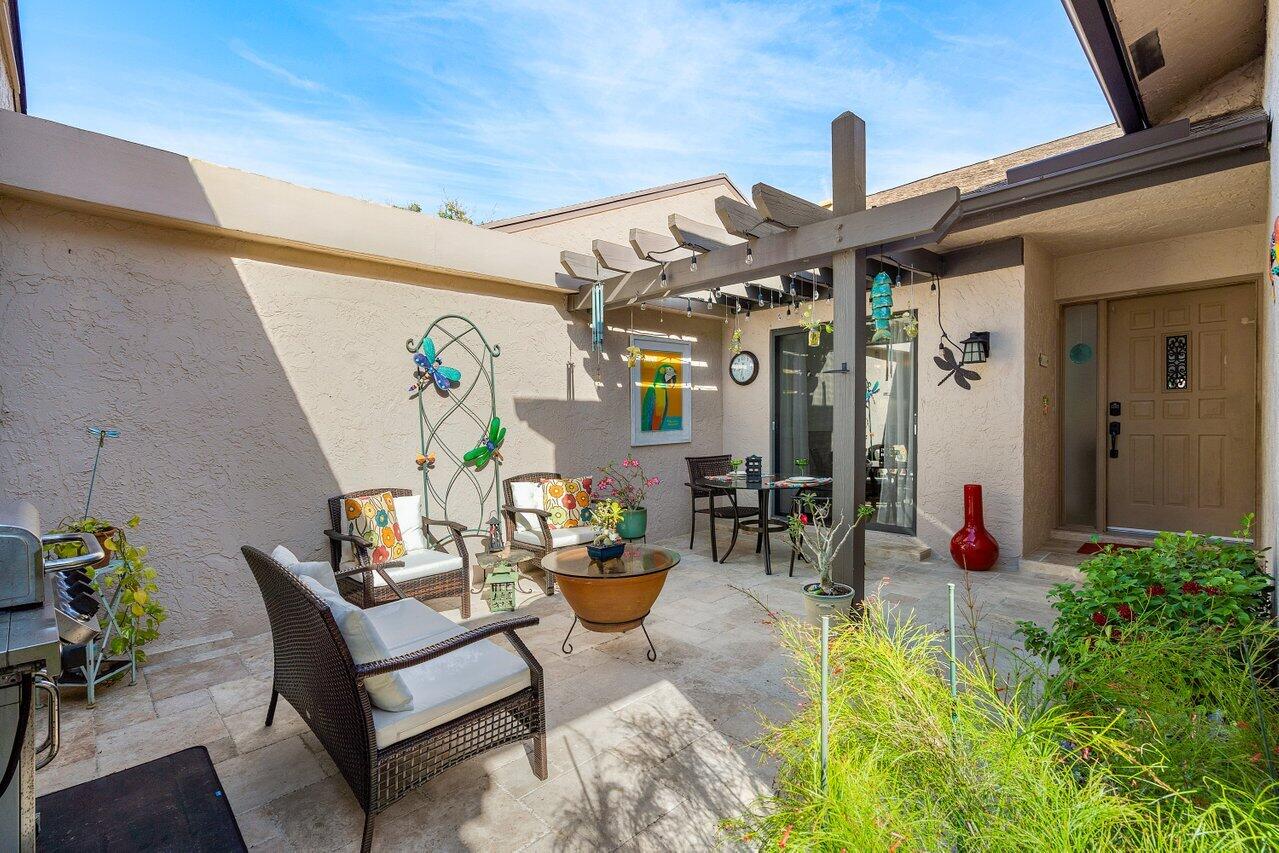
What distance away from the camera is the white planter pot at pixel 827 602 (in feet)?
10.6

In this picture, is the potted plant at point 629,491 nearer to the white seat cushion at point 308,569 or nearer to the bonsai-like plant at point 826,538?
the bonsai-like plant at point 826,538

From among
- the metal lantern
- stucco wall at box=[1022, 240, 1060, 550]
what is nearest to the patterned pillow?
the metal lantern

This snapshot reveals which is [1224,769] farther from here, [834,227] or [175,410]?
[175,410]

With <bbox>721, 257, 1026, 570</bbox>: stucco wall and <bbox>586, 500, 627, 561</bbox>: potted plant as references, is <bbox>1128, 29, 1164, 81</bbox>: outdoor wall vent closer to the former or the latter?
<bbox>721, 257, 1026, 570</bbox>: stucco wall

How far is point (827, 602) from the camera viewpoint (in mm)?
3240

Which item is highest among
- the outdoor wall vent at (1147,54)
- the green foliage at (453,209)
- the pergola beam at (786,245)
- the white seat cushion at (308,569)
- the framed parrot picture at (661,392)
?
the green foliage at (453,209)

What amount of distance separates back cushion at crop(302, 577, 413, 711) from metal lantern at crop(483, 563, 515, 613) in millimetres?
1983

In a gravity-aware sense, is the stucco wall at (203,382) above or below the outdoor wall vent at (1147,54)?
below

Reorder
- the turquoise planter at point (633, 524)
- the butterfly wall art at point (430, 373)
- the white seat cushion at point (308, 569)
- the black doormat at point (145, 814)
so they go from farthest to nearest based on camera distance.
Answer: the turquoise planter at point (633, 524)
the butterfly wall art at point (430, 373)
the white seat cushion at point (308, 569)
the black doormat at point (145, 814)

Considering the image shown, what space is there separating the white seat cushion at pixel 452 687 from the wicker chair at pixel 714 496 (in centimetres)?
334

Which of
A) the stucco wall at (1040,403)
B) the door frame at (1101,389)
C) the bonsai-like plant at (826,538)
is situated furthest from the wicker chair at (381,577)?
the door frame at (1101,389)

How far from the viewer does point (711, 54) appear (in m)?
5.61

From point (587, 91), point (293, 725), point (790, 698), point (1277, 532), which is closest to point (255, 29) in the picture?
point (587, 91)

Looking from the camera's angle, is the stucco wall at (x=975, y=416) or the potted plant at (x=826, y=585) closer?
the potted plant at (x=826, y=585)
